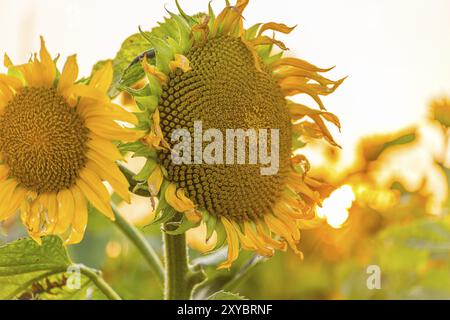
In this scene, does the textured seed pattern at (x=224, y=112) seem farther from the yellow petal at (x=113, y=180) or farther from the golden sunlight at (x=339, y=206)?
the golden sunlight at (x=339, y=206)

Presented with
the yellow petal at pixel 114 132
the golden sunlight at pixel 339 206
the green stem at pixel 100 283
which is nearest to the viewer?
the yellow petal at pixel 114 132

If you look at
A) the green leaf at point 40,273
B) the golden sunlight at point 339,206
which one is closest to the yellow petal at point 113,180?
the green leaf at point 40,273

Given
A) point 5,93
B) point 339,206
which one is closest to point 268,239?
point 5,93

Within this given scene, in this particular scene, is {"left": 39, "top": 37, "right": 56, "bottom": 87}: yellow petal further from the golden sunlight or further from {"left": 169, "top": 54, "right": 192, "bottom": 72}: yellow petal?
the golden sunlight

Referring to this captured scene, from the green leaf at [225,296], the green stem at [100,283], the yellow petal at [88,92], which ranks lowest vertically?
the green leaf at [225,296]

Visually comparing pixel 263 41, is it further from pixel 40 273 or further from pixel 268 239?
pixel 40 273

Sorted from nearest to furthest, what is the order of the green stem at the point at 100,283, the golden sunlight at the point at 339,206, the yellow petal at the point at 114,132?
the yellow petal at the point at 114,132 < the green stem at the point at 100,283 < the golden sunlight at the point at 339,206
